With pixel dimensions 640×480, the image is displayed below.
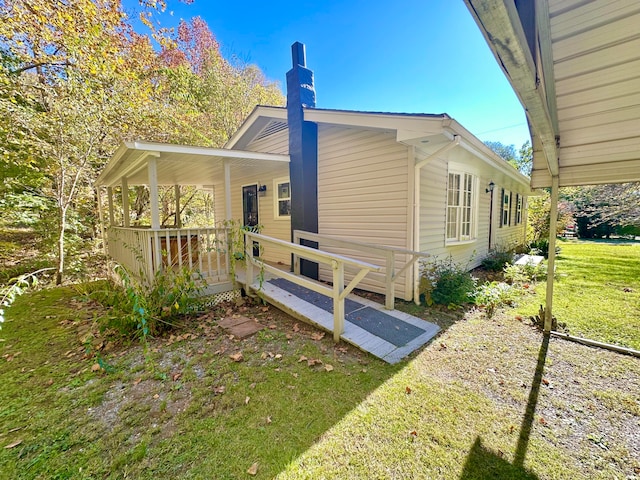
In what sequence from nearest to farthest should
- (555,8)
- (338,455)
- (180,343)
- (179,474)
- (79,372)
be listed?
(555,8) → (179,474) → (338,455) → (79,372) → (180,343)

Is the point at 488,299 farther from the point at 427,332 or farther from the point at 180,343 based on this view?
the point at 180,343

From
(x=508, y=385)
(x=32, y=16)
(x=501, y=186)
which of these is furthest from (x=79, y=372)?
(x=501, y=186)

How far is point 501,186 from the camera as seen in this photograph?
909cm

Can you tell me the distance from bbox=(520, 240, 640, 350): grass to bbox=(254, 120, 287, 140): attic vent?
670cm

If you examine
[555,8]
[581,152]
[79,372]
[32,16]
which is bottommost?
[79,372]

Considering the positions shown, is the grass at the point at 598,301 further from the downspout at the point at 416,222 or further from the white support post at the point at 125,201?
the white support post at the point at 125,201

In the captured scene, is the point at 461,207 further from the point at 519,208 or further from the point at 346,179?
the point at 519,208

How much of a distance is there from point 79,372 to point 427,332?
14.4 feet

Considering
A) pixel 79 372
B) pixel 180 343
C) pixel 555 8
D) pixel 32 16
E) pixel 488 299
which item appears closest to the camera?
pixel 555 8

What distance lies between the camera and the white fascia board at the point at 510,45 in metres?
1.12

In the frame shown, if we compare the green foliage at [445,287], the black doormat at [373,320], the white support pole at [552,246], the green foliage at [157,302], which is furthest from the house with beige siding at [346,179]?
the white support pole at [552,246]

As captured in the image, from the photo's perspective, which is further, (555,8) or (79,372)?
(79,372)

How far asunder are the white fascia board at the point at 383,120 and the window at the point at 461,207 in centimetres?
255

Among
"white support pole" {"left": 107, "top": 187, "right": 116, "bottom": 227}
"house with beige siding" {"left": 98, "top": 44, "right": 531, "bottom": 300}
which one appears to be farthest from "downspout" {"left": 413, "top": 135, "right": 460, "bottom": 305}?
"white support pole" {"left": 107, "top": 187, "right": 116, "bottom": 227}
